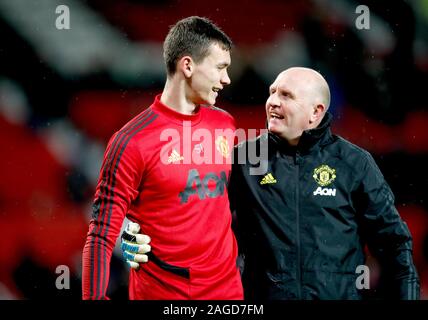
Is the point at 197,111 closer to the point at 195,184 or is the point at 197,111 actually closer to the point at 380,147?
the point at 195,184

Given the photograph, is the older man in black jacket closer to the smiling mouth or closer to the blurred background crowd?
the smiling mouth

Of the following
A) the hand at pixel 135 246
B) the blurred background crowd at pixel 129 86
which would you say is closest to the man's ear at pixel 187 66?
the hand at pixel 135 246

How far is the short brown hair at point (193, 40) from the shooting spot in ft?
5.15

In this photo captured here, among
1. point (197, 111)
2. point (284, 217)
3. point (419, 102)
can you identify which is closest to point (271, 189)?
point (284, 217)

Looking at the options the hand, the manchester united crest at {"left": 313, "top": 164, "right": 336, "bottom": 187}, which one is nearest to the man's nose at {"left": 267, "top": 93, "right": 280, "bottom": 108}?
the manchester united crest at {"left": 313, "top": 164, "right": 336, "bottom": 187}

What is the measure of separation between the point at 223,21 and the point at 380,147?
0.96 metres

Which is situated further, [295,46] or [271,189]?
[295,46]

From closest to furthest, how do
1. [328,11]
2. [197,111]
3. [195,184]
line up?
[195,184], [197,111], [328,11]

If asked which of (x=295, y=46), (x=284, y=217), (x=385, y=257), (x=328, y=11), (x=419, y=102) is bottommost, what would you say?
(x=385, y=257)

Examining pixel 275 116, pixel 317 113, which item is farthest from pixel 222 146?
pixel 317 113

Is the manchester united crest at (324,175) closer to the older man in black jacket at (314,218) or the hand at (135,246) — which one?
the older man in black jacket at (314,218)

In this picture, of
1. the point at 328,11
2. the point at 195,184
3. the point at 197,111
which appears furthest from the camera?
the point at 328,11

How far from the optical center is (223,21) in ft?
8.50

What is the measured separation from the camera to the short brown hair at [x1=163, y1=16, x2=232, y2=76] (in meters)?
1.57
